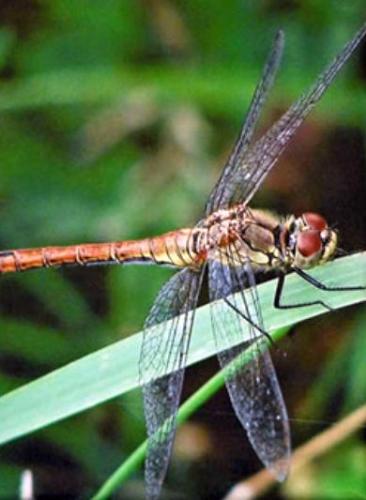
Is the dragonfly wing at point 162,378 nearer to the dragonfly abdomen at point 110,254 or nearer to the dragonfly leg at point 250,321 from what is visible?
the dragonfly leg at point 250,321

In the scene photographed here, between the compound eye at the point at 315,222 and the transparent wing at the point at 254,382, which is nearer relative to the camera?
the transparent wing at the point at 254,382

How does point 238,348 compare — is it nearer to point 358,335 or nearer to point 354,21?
point 358,335

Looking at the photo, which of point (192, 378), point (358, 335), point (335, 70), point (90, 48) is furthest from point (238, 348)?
point (90, 48)

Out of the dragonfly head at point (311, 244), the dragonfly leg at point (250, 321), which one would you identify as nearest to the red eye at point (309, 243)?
the dragonfly head at point (311, 244)

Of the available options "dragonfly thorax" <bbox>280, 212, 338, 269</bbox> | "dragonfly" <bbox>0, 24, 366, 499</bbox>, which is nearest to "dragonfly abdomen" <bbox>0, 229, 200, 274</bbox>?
"dragonfly" <bbox>0, 24, 366, 499</bbox>

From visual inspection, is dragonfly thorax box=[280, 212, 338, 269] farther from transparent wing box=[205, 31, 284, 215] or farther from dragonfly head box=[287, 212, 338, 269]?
transparent wing box=[205, 31, 284, 215]

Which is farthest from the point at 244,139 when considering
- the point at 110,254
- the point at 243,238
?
the point at 110,254
